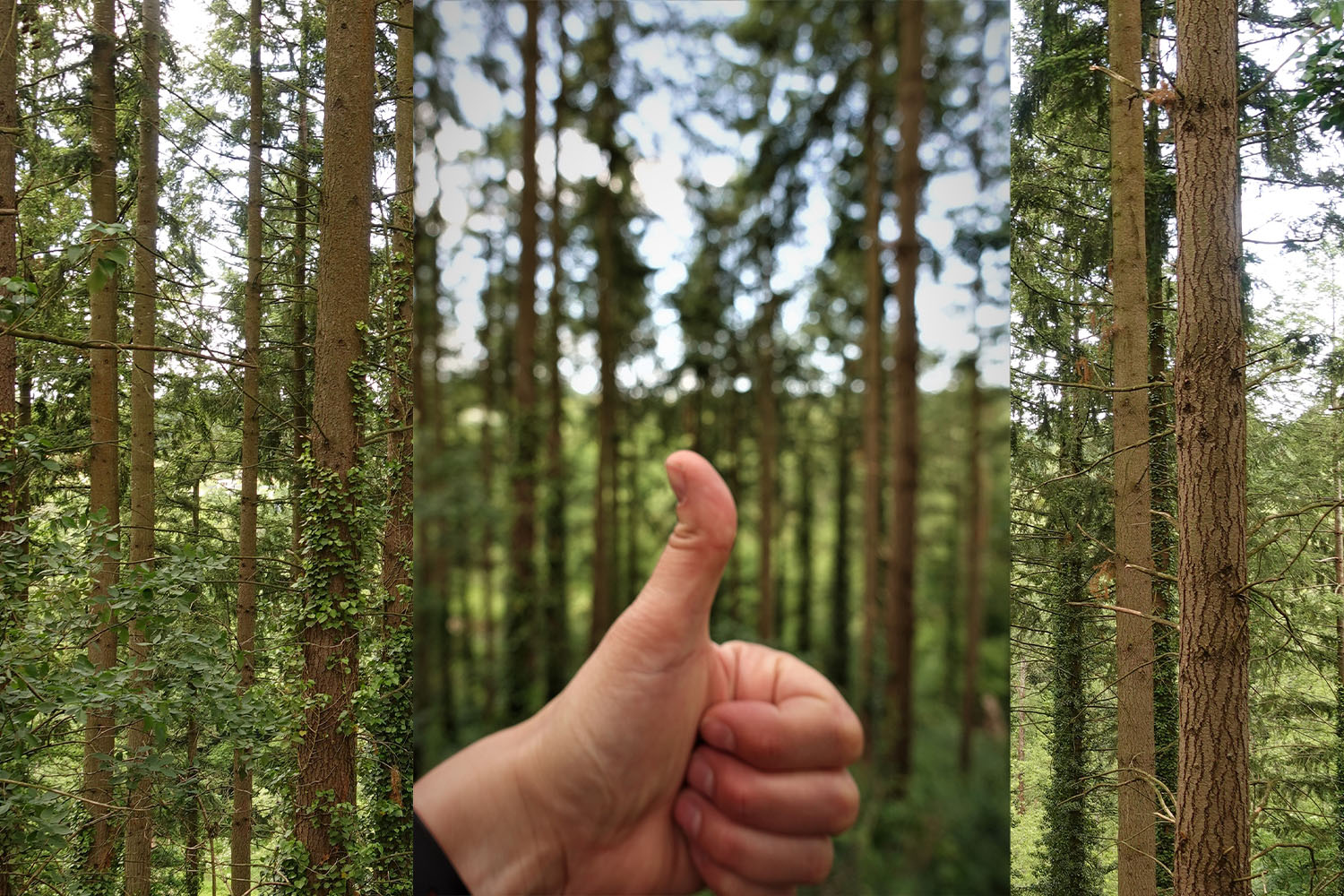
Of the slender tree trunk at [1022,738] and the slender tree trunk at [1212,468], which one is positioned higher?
the slender tree trunk at [1212,468]

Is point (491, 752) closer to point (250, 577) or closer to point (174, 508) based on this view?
point (250, 577)

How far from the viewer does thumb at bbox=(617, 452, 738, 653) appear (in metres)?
1.04

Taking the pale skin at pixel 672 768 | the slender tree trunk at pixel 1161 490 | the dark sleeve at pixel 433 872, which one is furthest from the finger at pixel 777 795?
the slender tree trunk at pixel 1161 490

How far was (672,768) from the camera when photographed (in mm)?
1143

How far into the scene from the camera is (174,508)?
127 inches

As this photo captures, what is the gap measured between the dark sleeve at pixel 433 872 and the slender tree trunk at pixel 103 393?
2.47m

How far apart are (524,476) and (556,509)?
0.22 feet

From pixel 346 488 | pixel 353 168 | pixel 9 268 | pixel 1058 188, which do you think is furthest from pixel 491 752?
pixel 1058 188

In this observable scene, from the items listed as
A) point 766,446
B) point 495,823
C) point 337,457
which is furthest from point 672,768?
point 337,457

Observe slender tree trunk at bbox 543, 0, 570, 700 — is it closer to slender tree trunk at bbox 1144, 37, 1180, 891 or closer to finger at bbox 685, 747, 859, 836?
finger at bbox 685, 747, 859, 836

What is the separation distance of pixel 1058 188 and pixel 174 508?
4.55 meters

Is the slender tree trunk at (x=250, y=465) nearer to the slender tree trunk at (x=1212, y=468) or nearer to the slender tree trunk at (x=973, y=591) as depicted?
the slender tree trunk at (x=973, y=591)

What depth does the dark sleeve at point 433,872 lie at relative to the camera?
1181 mm

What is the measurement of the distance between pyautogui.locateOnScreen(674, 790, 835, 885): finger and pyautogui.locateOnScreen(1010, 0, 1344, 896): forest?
2.76 metres
